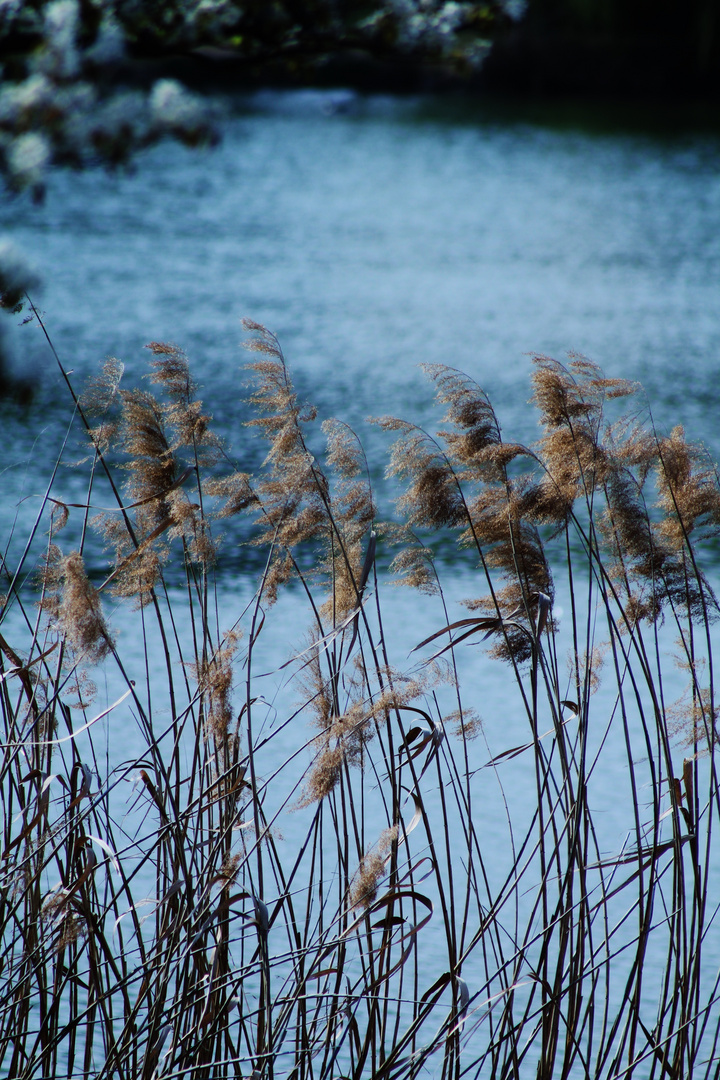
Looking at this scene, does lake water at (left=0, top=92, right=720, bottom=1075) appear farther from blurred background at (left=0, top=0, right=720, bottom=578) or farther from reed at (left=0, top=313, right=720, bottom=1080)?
reed at (left=0, top=313, right=720, bottom=1080)

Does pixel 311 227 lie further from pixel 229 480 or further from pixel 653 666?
pixel 229 480

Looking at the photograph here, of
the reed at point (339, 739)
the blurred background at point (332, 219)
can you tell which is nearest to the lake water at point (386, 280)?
the blurred background at point (332, 219)

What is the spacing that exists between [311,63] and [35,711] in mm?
1427

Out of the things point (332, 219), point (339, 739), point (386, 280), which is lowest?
point (339, 739)

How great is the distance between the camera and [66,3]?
141cm

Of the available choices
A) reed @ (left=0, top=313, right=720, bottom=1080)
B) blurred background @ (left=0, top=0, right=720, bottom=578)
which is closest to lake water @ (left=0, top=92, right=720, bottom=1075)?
blurred background @ (left=0, top=0, right=720, bottom=578)

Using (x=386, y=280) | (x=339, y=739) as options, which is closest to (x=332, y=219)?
(x=386, y=280)

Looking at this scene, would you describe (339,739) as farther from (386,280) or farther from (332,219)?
(332,219)

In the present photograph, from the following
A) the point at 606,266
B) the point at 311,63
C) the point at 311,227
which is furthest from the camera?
the point at 311,227

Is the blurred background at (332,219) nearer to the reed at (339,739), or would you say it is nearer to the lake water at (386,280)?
the lake water at (386,280)

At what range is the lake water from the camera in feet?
15.4

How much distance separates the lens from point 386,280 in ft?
28.1

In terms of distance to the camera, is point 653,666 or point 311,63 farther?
point 653,666

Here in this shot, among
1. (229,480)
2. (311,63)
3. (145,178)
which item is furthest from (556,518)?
(145,178)
